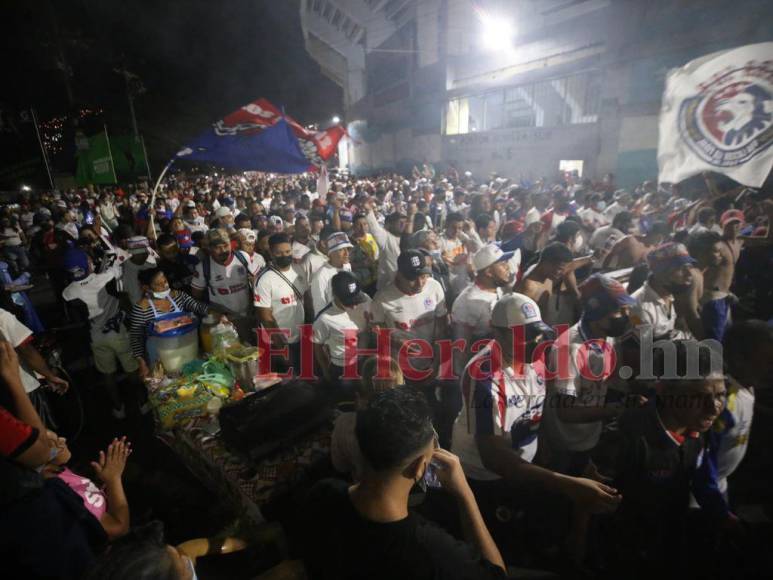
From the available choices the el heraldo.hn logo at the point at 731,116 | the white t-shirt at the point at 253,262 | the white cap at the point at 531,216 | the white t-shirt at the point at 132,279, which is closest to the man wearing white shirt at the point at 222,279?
the white t-shirt at the point at 253,262

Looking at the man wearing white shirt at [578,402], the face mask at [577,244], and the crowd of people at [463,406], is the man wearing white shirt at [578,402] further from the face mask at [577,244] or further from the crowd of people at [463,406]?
the face mask at [577,244]

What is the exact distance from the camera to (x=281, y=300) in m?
4.34

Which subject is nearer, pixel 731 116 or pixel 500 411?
pixel 500 411

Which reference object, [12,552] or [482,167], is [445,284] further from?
[482,167]

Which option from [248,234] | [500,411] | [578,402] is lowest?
[578,402]

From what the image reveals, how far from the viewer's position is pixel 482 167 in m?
28.7

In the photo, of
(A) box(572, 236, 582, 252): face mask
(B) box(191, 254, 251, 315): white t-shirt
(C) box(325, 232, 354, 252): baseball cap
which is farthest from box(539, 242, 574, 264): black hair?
(B) box(191, 254, 251, 315): white t-shirt

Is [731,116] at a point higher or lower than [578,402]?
higher

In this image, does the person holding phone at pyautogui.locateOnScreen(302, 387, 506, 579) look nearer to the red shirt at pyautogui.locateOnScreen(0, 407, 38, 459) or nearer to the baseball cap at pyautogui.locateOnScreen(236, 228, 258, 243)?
the red shirt at pyautogui.locateOnScreen(0, 407, 38, 459)

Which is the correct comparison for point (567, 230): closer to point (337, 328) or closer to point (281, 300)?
point (337, 328)

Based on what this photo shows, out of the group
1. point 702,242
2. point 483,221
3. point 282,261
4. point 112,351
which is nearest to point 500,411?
point 282,261

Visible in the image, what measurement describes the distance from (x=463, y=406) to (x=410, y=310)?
1370mm

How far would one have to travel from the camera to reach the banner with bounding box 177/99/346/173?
6410mm

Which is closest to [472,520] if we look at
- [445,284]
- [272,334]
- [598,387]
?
[598,387]
